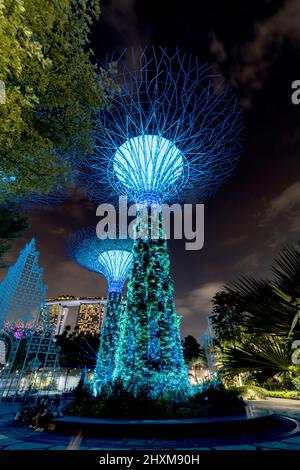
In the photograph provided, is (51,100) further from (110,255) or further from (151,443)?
(110,255)

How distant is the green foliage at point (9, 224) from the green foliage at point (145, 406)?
7276mm

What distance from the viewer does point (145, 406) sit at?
809 cm

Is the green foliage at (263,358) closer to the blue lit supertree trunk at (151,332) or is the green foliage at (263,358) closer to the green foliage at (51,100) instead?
the green foliage at (51,100)

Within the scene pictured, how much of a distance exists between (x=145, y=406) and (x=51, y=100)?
9.05m

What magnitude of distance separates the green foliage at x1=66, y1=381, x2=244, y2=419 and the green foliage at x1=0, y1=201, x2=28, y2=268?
7.28 metres

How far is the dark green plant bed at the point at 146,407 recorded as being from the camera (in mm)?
7914

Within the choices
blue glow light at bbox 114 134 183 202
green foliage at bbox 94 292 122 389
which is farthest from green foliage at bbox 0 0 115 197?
green foliage at bbox 94 292 122 389

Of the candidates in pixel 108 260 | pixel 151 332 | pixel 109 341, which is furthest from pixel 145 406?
pixel 108 260

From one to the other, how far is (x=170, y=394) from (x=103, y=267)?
16199mm

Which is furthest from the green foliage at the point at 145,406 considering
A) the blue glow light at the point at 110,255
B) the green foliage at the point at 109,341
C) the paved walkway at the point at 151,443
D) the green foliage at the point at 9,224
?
the blue glow light at the point at 110,255

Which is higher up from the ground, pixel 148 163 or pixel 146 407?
pixel 148 163
